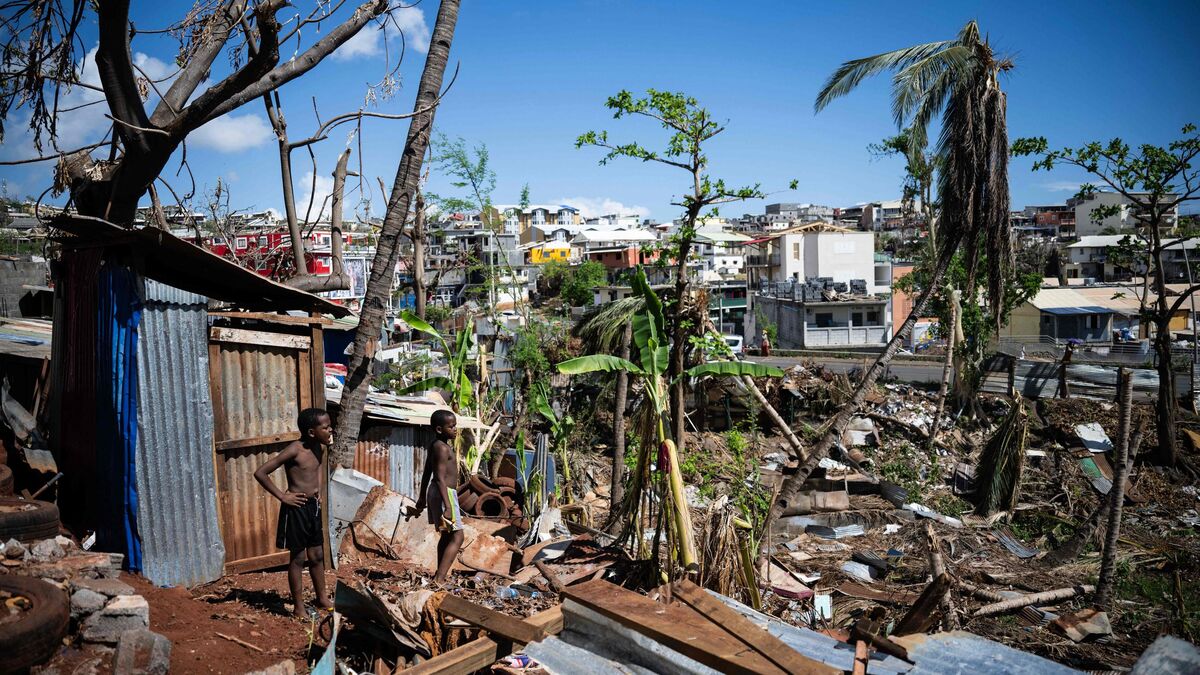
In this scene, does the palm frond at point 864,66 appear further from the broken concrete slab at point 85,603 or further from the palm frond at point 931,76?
the broken concrete slab at point 85,603

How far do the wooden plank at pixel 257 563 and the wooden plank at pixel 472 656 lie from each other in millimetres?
2025

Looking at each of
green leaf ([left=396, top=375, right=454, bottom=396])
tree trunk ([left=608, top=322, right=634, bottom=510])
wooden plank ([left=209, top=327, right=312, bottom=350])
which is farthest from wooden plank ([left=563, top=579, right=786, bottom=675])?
tree trunk ([left=608, top=322, right=634, bottom=510])

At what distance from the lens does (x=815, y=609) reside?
6.97m

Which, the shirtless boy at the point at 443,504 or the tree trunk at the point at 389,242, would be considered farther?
the tree trunk at the point at 389,242

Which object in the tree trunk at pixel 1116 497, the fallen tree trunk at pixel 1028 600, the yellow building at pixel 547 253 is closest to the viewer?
the fallen tree trunk at pixel 1028 600

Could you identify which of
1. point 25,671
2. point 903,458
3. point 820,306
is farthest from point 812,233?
point 25,671

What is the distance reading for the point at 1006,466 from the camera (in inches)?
497

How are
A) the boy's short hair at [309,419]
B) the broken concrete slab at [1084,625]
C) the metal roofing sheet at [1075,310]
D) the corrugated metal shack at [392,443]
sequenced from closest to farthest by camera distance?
the boy's short hair at [309,419] < the broken concrete slab at [1084,625] < the corrugated metal shack at [392,443] < the metal roofing sheet at [1075,310]

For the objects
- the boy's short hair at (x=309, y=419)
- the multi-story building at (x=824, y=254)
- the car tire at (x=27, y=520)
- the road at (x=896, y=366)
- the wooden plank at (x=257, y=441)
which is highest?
the multi-story building at (x=824, y=254)

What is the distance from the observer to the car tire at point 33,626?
11.5 ft

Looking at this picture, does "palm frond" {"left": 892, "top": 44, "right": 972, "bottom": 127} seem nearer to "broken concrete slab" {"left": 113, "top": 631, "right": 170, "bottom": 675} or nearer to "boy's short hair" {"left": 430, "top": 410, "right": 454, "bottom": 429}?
"boy's short hair" {"left": 430, "top": 410, "right": 454, "bottom": 429}

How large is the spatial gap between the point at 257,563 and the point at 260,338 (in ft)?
5.39

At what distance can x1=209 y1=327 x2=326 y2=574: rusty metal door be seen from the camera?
5691mm

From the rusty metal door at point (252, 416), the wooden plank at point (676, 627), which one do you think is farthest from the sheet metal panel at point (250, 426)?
the wooden plank at point (676, 627)
